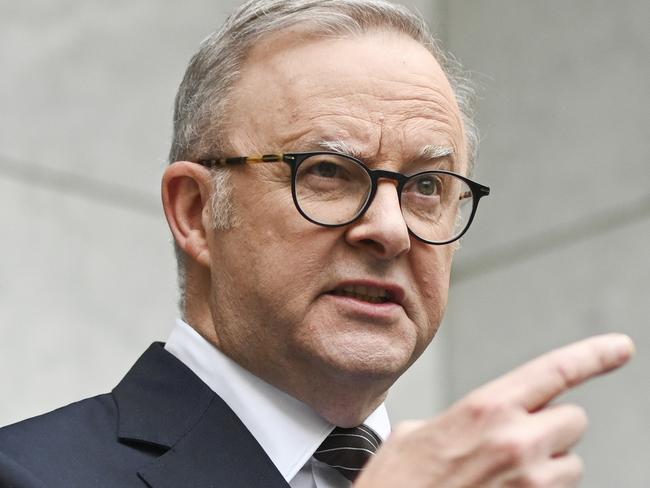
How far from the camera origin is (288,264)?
254cm

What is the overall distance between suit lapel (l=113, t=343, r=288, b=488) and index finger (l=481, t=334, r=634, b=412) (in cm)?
78

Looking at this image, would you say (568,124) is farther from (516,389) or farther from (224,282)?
(516,389)

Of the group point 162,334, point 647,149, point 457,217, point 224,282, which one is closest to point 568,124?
point 647,149

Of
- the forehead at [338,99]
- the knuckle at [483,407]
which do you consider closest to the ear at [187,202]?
the forehead at [338,99]

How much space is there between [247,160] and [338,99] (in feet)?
0.73

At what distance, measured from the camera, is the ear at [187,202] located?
277 centimetres

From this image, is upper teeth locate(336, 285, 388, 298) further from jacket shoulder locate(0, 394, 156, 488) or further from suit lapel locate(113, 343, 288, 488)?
jacket shoulder locate(0, 394, 156, 488)

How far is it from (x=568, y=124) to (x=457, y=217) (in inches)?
111

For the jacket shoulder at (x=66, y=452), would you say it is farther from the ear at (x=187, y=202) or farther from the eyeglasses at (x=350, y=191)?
the eyeglasses at (x=350, y=191)

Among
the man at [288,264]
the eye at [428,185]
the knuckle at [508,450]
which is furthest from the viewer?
the eye at [428,185]

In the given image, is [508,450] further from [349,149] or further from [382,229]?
[349,149]

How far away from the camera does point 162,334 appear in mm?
4992

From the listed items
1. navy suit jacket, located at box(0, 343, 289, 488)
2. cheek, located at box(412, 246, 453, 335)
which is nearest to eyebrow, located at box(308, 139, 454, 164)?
cheek, located at box(412, 246, 453, 335)

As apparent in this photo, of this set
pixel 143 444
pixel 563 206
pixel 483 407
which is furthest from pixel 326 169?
pixel 563 206
